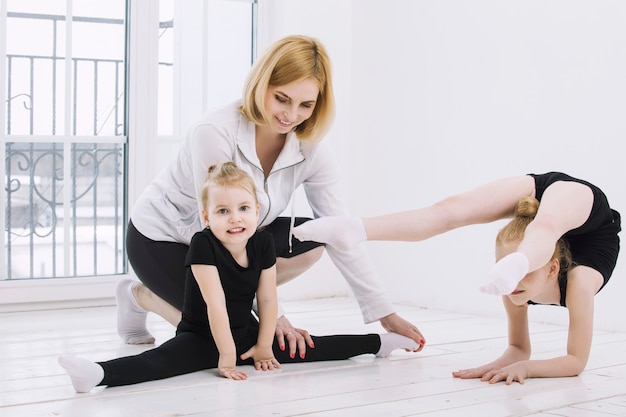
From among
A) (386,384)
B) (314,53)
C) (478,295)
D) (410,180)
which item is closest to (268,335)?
(386,384)

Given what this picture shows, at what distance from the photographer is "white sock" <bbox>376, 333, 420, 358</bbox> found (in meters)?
2.16

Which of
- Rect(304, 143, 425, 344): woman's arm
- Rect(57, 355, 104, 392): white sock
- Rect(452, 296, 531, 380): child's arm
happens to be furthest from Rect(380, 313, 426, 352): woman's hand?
Rect(57, 355, 104, 392): white sock

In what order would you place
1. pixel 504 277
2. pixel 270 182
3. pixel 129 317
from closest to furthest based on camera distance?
1. pixel 504 277
2. pixel 270 182
3. pixel 129 317

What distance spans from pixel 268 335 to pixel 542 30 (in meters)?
1.66

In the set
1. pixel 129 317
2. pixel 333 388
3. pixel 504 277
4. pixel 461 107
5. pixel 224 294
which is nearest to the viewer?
pixel 504 277

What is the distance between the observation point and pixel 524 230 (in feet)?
6.20

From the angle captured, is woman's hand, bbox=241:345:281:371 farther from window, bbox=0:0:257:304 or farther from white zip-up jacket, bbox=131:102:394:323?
window, bbox=0:0:257:304

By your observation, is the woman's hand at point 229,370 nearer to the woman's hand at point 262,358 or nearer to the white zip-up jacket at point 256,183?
the woman's hand at point 262,358

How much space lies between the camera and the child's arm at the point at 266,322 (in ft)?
6.38

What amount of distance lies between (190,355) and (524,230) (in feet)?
2.74

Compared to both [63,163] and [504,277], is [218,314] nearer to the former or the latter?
[504,277]

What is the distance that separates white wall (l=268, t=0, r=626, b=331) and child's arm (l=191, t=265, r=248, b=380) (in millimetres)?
1471

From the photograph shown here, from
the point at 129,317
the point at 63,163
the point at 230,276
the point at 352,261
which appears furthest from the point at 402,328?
the point at 63,163

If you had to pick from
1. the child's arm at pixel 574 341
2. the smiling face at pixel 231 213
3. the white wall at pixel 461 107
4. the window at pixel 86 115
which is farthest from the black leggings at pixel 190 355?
the window at pixel 86 115
